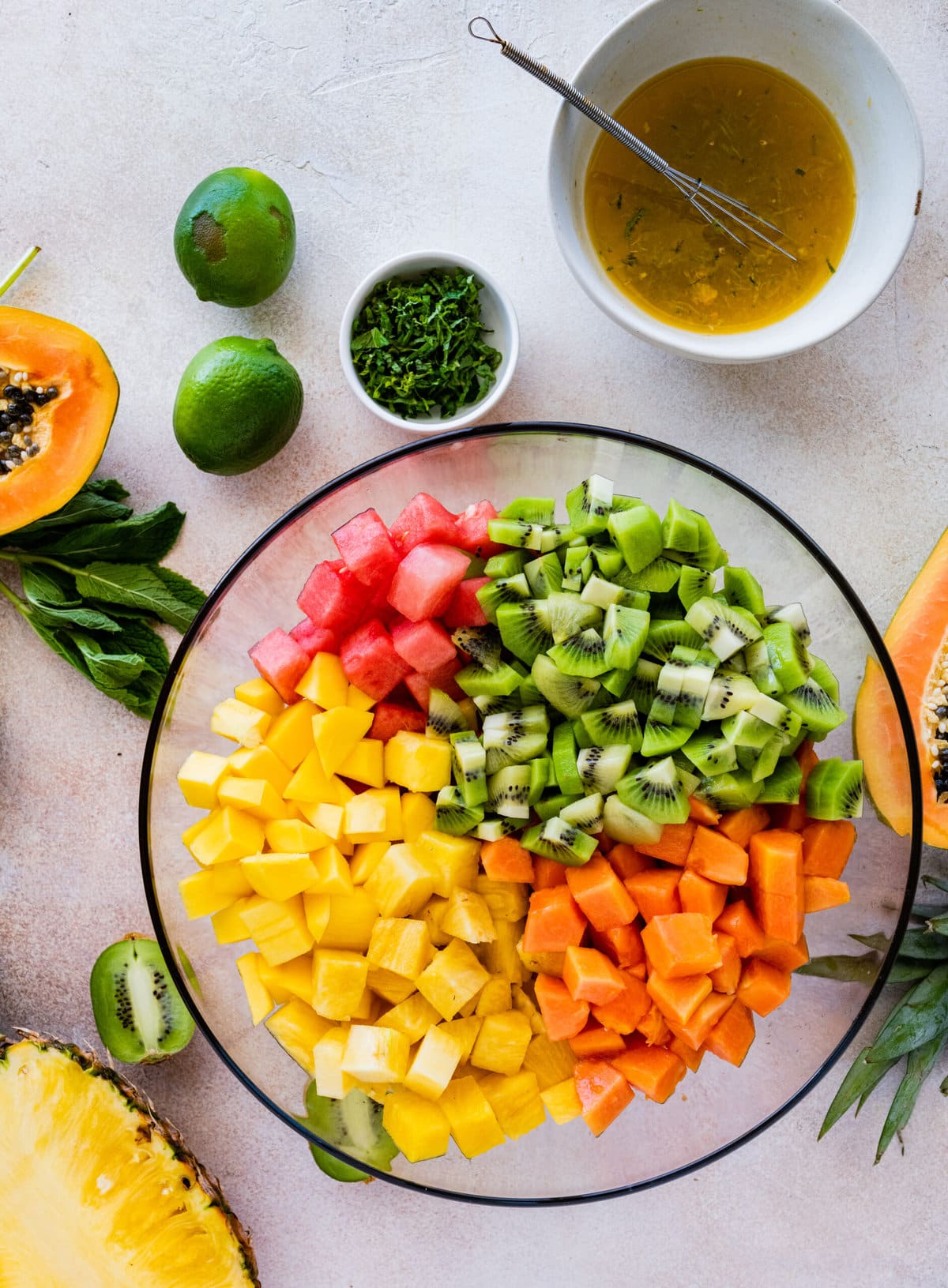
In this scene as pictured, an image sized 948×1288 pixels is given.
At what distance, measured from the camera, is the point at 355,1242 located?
84.5 inches

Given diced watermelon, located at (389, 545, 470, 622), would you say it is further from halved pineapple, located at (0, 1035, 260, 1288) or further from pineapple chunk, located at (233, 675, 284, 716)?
halved pineapple, located at (0, 1035, 260, 1288)

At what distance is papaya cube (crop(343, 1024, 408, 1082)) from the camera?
165cm

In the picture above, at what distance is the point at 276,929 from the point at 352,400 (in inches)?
43.6

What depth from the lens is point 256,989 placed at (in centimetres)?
175

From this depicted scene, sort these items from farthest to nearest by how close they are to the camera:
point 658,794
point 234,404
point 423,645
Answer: point 234,404 < point 423,645 < point 658,794

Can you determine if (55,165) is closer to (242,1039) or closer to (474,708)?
(474,708)

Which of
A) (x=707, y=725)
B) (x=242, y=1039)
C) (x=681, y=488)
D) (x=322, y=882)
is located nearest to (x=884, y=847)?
(x=707, y=725)

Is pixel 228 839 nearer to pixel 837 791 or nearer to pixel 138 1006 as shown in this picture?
pixel 138 1006

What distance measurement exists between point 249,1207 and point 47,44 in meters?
2.59

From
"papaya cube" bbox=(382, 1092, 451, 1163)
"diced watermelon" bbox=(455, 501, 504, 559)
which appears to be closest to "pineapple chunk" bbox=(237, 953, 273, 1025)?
"papaya cube" bbox=(382, 1092, 451, 1163)

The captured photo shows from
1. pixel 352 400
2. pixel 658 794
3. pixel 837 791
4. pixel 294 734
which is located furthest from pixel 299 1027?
pixel 352 400

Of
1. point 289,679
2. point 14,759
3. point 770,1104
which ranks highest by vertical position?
point 289,679

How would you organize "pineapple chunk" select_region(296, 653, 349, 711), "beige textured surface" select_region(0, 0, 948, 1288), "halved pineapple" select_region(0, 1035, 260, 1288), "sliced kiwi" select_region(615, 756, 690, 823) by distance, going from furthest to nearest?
1. "beige textured surface" select_region(0, 0, 948, 1288)
2. "halved pineapple" select_region(0, 1035, 260, 1288)
3. "pineapple chunk" select_region(296, 653, 349, 711)
4. "sliced kiwi" select_region(615, 756, 690, 823)

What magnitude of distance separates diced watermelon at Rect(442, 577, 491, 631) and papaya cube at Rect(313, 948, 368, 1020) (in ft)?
2.02
